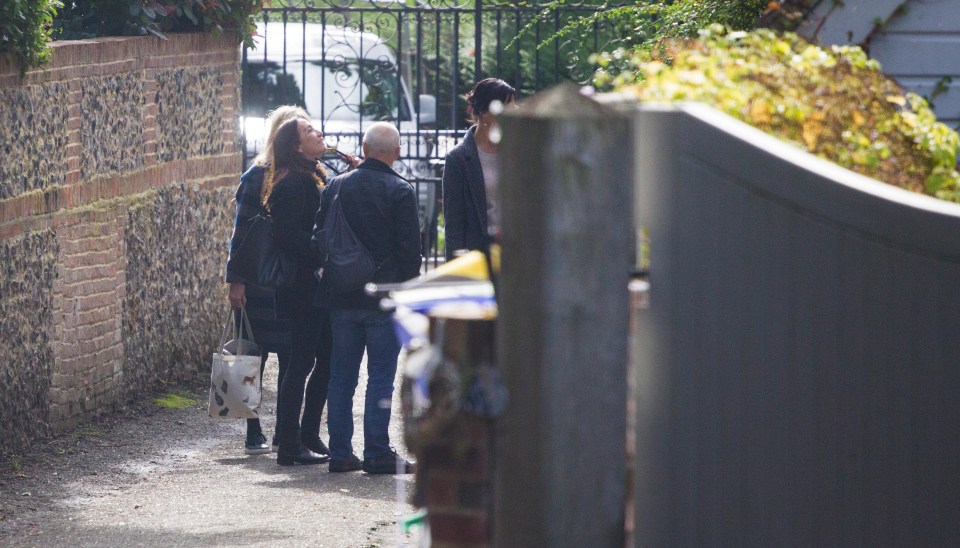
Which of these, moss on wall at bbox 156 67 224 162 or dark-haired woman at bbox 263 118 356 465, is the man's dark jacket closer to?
dark-haired woman at bbox 263 118 356 465

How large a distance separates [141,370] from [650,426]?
6011 millimetres

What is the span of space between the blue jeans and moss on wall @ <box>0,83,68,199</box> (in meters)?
1.61

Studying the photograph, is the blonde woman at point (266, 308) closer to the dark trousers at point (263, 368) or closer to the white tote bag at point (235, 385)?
the dark trousers at point (263, 368)

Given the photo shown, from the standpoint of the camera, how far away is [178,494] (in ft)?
21.2

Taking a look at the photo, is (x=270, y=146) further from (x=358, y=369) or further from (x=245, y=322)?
(x=358, y=369)

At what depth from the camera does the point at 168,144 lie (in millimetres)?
8758

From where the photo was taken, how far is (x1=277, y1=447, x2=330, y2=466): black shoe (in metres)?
7.03

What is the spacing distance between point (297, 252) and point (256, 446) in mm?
1151

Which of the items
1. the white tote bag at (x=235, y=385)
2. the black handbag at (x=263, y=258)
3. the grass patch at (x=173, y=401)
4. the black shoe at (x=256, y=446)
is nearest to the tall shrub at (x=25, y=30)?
the black handbag at (x=263, y=258)

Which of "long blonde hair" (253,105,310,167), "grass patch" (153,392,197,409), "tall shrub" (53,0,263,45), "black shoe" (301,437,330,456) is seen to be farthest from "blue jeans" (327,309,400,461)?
"tall shrub" (53,0,263,45)

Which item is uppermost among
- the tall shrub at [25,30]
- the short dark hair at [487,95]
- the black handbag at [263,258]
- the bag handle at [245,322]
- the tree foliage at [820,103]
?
the tall shrub at [25,30]

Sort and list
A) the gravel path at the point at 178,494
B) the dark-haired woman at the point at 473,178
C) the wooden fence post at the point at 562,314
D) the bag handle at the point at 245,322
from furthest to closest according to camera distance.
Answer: the bag handle at the point at 245,322
the dark-haired woman at the point at 473,178
the gravel path at the point at 178,494
the wooden fence post at the point at 562,314

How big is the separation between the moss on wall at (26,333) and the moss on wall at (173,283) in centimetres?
101

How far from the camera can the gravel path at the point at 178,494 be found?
5688mm
